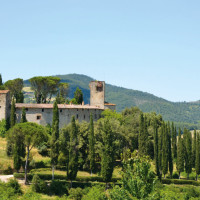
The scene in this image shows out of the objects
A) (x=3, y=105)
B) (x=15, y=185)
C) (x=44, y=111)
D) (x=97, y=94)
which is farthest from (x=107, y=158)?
(x=97, y=94)

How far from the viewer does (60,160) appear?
48.9 meters

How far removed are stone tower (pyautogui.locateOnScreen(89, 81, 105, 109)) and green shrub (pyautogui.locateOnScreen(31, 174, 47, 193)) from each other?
37.2 meters

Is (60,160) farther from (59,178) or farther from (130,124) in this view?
(130,124)

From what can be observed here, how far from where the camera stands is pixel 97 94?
80.2m

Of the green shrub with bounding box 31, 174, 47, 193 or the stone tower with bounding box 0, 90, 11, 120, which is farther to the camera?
the stone tower with bounding box 0, 90, 11, 120

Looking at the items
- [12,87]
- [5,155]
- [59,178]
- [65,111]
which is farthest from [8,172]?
[12,87]

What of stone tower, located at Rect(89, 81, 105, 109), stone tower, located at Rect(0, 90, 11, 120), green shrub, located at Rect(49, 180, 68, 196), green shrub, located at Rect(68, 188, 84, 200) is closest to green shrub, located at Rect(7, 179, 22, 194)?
green shrub, located at Rect(49, 180, 68, 196)

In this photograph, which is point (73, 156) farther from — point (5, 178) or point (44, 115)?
point (44, 115)

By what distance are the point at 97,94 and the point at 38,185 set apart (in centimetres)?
4021

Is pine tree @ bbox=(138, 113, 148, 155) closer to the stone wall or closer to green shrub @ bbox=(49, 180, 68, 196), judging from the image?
the stone wall

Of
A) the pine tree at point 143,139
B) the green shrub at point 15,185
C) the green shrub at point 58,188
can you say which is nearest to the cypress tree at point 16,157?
the green shrub at point 15,185

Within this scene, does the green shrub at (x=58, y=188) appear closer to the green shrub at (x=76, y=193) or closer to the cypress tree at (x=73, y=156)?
the green shrub at (x=76, y=193)

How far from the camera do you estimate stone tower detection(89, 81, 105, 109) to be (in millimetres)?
79500

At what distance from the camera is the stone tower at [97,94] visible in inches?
3130
